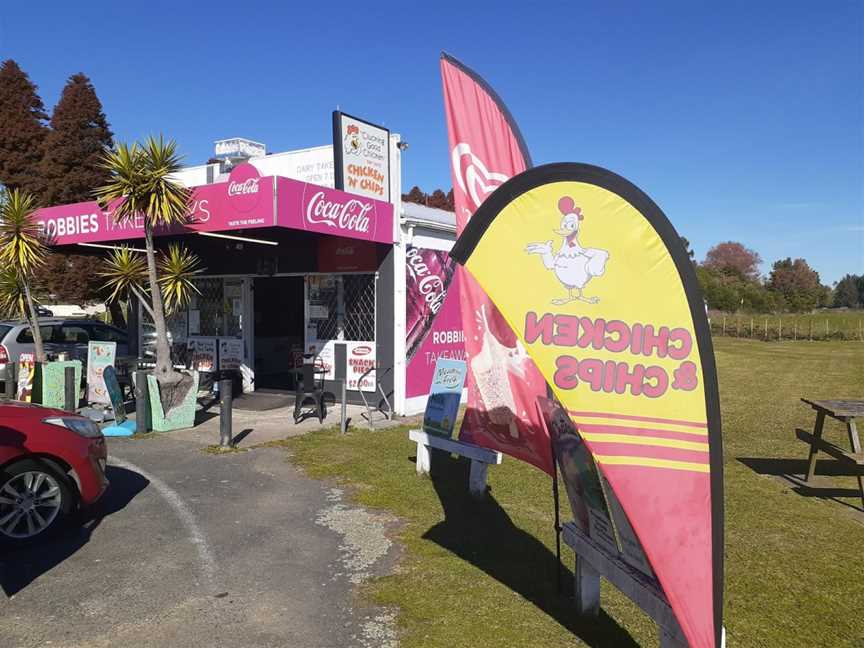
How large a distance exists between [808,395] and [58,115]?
969 inches

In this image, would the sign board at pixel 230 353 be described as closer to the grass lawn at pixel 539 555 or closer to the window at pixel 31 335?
the window at pixel 31 335

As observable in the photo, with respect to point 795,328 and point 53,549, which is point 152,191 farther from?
point 795,328

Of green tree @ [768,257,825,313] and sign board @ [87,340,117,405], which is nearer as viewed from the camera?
sign board @ [87,340,117,405]

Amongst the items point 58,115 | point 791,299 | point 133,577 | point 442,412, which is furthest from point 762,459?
point 791,299

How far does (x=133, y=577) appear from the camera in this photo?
472 centimetres

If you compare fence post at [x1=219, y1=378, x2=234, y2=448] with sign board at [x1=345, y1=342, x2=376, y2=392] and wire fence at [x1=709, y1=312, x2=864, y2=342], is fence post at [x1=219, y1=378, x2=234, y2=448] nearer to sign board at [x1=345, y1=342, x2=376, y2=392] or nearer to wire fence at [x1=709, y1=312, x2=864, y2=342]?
sign board at [x1=345, y1=342, x2=376, y2=392]

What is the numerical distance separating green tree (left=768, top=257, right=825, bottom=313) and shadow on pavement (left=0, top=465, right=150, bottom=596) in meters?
57.7

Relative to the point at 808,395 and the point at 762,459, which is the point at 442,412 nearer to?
the point at 762,459

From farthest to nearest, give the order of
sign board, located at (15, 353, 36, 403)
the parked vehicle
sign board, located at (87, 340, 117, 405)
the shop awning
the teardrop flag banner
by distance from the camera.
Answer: the parked vehicle < sign board, located at (15, 353, 36, 403) < sign board, located at (87, 340, 117, 405) < the shop awning < the teardrop flag banner

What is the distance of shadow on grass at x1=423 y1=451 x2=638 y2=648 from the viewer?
400 centimetres

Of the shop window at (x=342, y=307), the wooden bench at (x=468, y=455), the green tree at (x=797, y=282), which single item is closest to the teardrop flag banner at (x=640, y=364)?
the wooden bench at (x=468, y=455)

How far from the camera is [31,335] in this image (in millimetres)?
12891

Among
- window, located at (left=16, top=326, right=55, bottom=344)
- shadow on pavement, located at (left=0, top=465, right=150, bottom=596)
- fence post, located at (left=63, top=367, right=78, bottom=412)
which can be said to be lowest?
shadow on pavement, located at (left=0, top=465, right=150, bottom=596)

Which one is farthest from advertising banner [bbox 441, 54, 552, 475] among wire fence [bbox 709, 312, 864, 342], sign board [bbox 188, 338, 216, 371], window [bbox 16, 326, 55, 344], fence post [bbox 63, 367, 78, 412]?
wire fence [bbox 709, 312, 864, 342]
